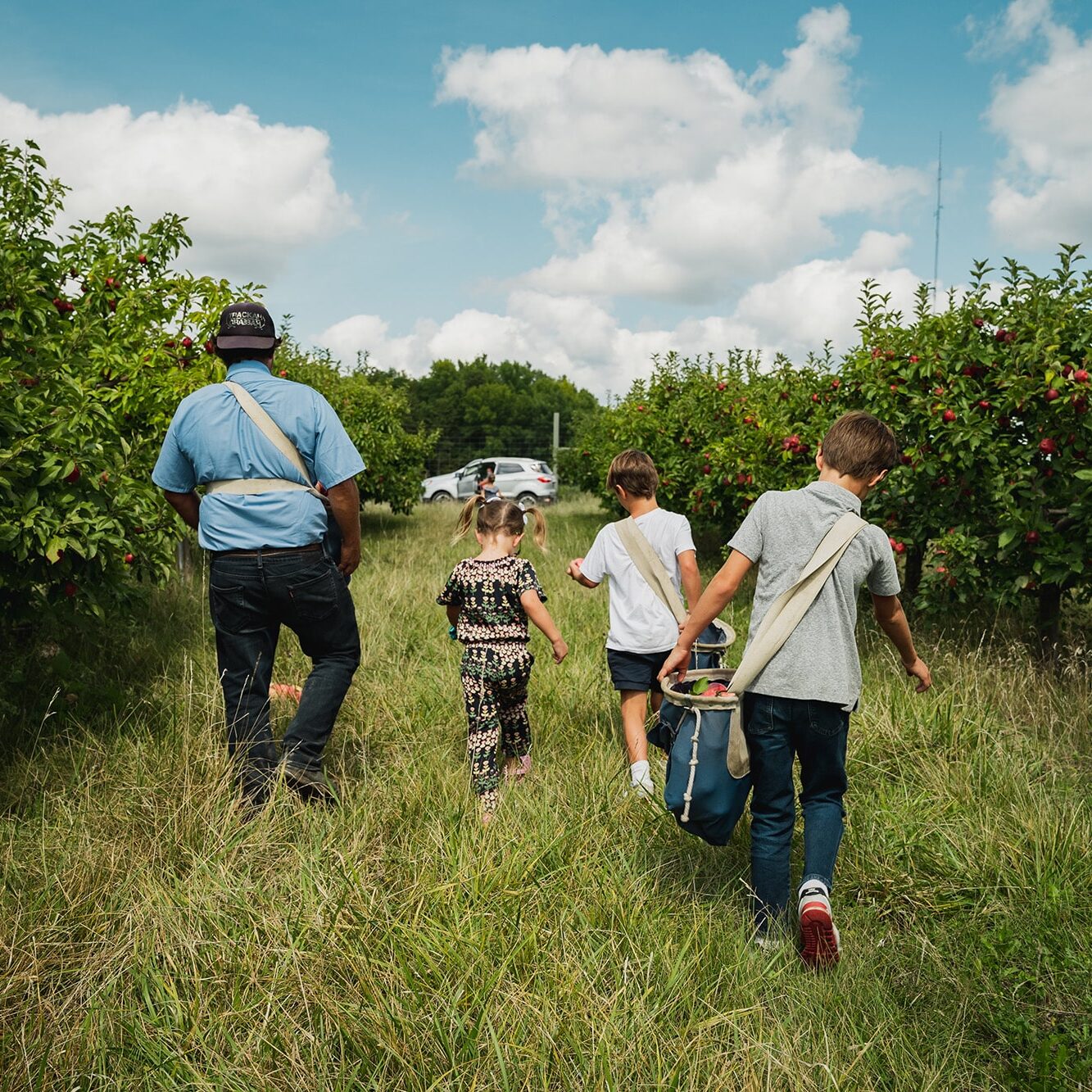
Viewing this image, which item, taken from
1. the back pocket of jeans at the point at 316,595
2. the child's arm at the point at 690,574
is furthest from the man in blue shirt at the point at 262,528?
the child's arm at the point at 690,574

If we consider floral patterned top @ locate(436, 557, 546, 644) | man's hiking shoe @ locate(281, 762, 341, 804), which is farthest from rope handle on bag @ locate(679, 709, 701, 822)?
man's hiking shoe @ locate(281, 762, 341, 804)

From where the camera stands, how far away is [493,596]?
3.74 m

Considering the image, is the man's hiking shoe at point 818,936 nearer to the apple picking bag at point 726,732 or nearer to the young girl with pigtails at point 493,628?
the apple picking bag at point 726,732

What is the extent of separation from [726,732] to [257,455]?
186 centimetres

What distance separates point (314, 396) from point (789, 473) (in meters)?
5.31

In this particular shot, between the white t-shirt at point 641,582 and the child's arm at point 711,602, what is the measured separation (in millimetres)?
874

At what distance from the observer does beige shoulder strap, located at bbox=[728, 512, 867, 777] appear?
269cm

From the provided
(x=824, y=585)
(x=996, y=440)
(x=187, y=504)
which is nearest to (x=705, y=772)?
(x=824, y=585)

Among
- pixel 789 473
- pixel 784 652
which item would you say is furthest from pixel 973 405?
pixel 784 652

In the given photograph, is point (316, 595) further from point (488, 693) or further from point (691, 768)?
point (691, 768)

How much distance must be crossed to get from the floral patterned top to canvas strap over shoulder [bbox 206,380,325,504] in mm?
776

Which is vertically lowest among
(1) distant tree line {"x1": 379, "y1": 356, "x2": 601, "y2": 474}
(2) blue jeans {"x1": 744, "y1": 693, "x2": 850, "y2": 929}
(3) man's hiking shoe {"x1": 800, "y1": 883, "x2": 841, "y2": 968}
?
(3) man's hiking shoe {"x1": 800, "y1": 883, "x2": 841, "y2": 968}

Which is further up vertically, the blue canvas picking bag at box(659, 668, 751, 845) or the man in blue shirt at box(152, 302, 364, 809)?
the man in blue shirt at box(152, 302, 364, 809)

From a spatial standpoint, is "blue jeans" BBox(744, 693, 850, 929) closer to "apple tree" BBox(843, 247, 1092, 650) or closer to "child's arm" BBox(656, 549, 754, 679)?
"child's arm" BBox(656, 549, 754, 679)
